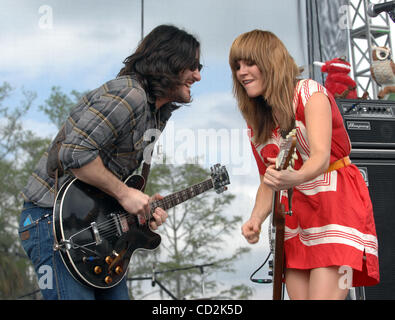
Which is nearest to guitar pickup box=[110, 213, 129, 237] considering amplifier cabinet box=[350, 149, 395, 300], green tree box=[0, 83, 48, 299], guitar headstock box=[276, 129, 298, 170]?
guitar headstock box=[276, 129, 298, 170]

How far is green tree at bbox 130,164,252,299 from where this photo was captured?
3.14 meters

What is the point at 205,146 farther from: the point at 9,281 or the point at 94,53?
the point at 9,281

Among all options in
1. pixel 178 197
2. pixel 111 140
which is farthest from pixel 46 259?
pixel 178 197

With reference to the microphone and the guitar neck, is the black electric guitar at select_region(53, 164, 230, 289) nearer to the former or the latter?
the guitar neck

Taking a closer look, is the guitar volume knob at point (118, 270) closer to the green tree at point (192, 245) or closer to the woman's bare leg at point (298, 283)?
the woman's bare leg at point (298, 283)

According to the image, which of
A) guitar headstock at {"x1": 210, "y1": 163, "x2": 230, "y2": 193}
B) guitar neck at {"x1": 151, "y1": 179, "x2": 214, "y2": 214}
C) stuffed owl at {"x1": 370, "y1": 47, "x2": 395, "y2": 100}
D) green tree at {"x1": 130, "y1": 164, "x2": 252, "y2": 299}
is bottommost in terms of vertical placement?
green tree at {"x1": 130, "y1": 164, "x2": 252, "y2": 299}

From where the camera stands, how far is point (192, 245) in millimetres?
3174

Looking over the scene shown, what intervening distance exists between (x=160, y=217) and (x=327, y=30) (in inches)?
92.8

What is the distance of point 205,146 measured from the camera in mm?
2938

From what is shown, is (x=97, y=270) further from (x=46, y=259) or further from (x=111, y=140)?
(x=111, y=140)

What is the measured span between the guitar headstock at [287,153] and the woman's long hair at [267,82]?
0.14 m

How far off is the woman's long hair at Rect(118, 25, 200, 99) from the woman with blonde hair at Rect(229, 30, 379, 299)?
25cm

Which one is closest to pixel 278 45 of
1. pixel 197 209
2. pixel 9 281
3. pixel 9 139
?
pixel 197 209

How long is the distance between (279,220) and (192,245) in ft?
5.65
